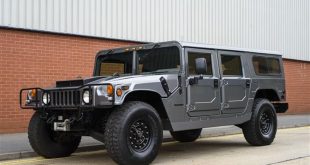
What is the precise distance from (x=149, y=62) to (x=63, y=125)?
218 centimetres

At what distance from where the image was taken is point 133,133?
26.9 ft

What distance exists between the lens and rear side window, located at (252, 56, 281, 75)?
11.5 metres

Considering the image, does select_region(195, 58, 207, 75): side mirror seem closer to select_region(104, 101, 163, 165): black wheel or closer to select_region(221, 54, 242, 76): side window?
select_region(104, 101, 163, 165): black wheel

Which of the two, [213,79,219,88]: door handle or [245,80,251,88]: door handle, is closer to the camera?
[213,79,219,88]: door handle

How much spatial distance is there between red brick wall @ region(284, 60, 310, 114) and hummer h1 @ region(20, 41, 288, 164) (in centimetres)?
1331

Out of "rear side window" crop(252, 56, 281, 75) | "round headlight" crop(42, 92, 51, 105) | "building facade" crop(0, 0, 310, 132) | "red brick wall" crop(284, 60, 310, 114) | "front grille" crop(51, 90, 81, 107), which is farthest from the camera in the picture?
"red brick wall" crop(284, 60, 310, 114)

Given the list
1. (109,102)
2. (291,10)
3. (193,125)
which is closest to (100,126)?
(109,102)

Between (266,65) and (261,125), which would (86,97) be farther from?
(266,65)

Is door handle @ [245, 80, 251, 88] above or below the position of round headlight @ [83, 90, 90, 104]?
above

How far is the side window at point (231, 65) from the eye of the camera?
10508 mm

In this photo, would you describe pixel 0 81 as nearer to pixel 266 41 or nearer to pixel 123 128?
pixel 123 128

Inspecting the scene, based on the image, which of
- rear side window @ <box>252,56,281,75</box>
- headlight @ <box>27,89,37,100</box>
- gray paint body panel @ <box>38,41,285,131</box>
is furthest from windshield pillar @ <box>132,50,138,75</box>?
rear side window @ <box>252,56,281,75</box>

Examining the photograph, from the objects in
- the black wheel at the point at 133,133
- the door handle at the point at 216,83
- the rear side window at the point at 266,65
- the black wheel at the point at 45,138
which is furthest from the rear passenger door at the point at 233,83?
the black wheel at the point at 45,138

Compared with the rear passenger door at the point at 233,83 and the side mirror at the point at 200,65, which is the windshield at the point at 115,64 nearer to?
the side mirror at the point at 200,65
